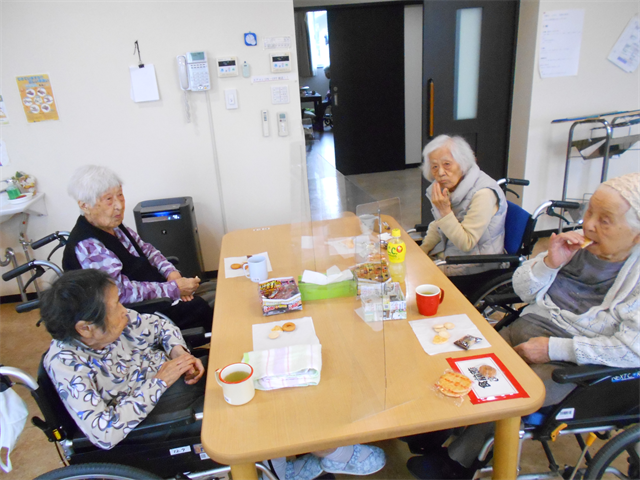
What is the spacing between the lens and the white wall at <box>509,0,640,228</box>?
3.35 meters

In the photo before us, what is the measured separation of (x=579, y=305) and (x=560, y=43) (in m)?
2.60

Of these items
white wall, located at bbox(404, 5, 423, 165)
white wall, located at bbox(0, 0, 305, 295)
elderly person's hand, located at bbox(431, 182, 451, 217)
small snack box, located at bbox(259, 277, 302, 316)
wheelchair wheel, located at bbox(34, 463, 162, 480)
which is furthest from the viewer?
white wall, located at bbox(404, 5, 423, 165)

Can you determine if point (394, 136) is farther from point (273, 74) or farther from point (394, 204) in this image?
point (394, 204)

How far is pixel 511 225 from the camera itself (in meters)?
2.16

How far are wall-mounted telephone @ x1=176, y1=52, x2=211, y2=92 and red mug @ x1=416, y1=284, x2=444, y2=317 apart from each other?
236 centimetres

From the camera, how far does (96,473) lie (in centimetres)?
121

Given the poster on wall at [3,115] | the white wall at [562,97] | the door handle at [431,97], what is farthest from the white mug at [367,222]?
the poster on wall at [3,115]

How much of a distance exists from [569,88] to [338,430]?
345cm

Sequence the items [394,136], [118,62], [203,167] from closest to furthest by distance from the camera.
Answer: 1. [118,62]
2. [203,167]
3. [394,136]

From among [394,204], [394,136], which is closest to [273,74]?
[394,204]

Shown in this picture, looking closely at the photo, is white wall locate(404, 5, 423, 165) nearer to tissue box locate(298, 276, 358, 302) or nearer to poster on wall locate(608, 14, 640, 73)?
poster on wall locate(608, 14, 640, 73)

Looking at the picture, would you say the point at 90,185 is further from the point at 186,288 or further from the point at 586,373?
the point at 586,373

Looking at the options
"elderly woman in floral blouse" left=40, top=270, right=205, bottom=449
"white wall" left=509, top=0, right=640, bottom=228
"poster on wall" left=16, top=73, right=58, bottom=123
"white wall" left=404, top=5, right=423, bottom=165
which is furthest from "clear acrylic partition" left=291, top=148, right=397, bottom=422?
"white wall" left=404, top=5, right=423, bottom=165

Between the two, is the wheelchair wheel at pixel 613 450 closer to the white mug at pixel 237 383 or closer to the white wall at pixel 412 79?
the white mug at pixel 237 383
